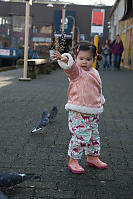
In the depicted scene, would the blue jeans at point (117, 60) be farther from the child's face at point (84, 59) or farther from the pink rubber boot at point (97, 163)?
the child's face at point (84, 59)

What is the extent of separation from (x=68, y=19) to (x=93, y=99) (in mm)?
61048

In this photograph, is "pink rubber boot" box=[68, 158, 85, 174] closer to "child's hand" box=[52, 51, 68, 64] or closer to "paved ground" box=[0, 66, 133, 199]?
"paved ground" box=[0, 66, 133, 199]

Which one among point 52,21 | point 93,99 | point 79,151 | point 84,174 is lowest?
point 84,174

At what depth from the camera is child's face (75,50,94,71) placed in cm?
306

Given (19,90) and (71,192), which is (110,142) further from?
(19,90)

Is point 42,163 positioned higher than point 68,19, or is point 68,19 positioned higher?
point 68,19

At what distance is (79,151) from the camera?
3215 millimetres

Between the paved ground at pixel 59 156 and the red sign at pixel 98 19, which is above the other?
the red sign at pixel 98 19

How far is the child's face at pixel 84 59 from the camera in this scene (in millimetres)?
3057

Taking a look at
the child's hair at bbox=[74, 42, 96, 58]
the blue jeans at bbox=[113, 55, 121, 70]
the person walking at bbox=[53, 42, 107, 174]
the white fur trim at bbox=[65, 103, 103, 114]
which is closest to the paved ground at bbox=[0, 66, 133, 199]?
the person walking at bbox=[53, 42, 107, 174]

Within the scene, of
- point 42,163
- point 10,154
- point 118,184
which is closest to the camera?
point 118,184

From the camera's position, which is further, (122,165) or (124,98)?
(124,98)

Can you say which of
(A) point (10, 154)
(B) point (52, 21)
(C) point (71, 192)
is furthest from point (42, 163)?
(B) point (52, 21)

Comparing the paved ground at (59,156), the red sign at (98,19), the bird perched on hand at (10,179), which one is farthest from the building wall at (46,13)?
the bird perched on hand at (10,179)
